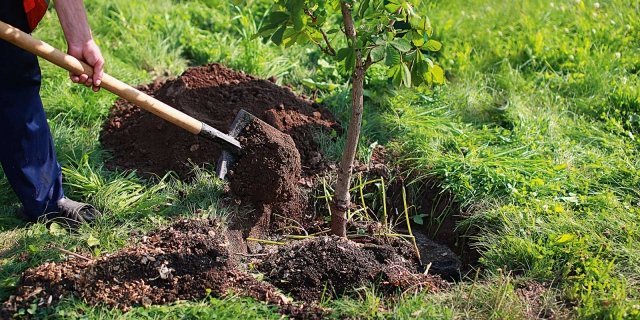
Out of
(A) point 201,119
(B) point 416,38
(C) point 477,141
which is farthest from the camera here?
(C) point 477,141

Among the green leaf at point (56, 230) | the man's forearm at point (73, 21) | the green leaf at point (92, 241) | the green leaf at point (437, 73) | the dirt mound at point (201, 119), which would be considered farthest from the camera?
the dirt mound at point (201, 119)

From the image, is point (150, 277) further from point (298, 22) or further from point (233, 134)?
point (298, 22)

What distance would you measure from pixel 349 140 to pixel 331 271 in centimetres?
66

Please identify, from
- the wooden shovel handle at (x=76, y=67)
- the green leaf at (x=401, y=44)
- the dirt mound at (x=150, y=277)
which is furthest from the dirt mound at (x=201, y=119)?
the green leaf at (x=401, y=44)

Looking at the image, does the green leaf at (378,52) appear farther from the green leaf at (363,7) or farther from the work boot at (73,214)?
the work boot at (73,214)

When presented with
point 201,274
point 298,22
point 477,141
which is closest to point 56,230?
point 201,274

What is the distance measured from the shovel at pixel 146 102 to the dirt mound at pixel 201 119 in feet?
0.85

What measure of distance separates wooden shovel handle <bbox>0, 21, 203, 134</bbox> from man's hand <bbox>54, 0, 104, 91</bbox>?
3 centimetres

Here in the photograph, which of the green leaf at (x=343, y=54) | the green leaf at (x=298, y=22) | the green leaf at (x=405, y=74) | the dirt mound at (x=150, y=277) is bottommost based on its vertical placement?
the dirt mound at (x=150, y=277)

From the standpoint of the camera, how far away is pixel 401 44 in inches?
152

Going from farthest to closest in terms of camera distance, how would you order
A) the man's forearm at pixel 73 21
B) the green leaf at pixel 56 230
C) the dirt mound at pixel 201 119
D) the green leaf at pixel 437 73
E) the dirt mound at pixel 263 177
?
1. the dirt mound at pixel 201 119
2. the dirt mound at pixel 263 177
3. the green leaf at pixel 56 230
4. the green leaf at pixel 437 73
5. the man's forearm at pixel 73 21

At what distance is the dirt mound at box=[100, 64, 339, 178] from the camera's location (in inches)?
192

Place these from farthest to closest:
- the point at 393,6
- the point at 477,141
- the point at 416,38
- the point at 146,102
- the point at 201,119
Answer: the point at 477,141 < the point at 201,119 < the point at 146,102 < the point at 416,38 < the point at 393,6

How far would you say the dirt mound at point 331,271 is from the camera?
13.3 feet
